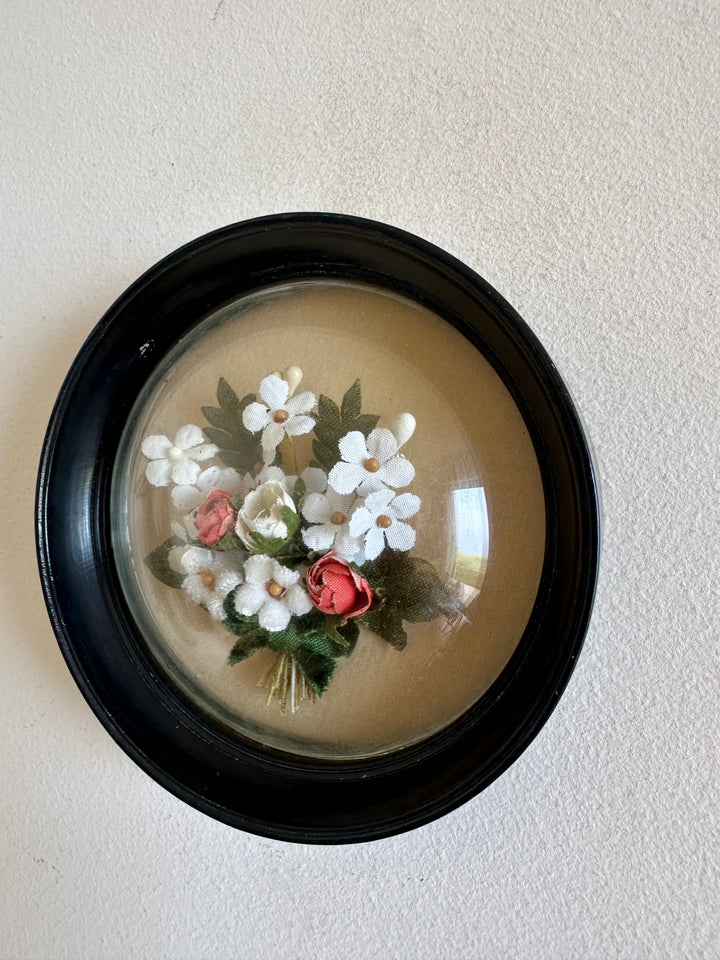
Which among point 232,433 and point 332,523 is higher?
point 232,433

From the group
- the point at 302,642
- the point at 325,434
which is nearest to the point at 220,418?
the point at 325,434

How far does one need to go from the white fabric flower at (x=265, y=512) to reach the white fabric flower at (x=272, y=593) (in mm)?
22

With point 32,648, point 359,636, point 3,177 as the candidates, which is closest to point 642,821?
point 359,636

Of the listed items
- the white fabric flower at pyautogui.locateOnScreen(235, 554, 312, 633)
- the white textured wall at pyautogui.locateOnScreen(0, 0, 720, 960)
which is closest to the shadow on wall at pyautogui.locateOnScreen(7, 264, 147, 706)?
the white textured wall at pyautogui.locateOnScreen(0, 0, 720, 960)

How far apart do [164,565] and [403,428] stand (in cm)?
26

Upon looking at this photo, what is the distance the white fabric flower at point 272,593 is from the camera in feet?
1.94

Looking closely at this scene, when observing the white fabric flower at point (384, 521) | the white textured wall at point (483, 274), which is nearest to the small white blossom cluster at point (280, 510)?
the white fabric flower at point (384, 521)

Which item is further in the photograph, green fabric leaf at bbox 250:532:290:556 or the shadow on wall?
the shadow on wall

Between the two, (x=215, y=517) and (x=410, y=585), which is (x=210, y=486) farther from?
(x=410, y=585)

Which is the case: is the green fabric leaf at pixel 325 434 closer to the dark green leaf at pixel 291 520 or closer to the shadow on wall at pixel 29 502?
the dark green leaf at pixel 291 520

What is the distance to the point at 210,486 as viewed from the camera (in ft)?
2.05

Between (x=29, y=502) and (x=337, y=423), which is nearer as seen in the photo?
(x=337, y=423)

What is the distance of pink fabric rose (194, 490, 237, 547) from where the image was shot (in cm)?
60

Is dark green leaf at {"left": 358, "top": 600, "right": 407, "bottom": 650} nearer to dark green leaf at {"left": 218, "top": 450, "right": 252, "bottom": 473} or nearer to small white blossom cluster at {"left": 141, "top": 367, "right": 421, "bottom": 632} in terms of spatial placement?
small white blossom cluster at {"left": 141, "top": 367, "right": 421, "bottom": 632}
